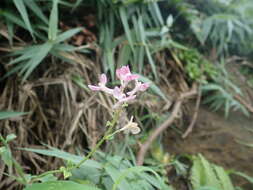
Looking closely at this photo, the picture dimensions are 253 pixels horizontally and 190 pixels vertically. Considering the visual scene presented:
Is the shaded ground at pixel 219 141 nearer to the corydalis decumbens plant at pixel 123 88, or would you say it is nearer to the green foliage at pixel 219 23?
the green foliage at pixel 219 23

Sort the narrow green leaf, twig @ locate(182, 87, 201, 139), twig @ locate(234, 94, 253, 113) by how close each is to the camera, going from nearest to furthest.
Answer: the narrow green leaf
twig @ locate(182, 87, 201, 139)
twig @ locate(234, 94, 253, 113)

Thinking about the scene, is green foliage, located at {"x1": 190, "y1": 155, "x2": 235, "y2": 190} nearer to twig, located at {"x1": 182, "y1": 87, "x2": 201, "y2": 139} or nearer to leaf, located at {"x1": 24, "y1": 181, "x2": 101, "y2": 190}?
twig, located at {"x1": 182, "y1": 87, "x2": 201, "y2": 139}

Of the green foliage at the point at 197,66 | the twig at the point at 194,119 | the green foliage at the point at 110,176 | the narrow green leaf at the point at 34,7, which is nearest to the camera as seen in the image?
the green foliage at the point at 110,176

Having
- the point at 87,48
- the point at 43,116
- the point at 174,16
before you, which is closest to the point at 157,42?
the point at 174,16

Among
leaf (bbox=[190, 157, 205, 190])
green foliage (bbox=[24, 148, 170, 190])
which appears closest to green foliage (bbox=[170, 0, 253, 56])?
leaf (bbox=[190, 157, 205, 190])

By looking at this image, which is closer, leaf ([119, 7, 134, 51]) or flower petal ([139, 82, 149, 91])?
flower petal ([139, 82, 149, 91])

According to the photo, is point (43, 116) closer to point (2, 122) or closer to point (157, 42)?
point (2, 122)

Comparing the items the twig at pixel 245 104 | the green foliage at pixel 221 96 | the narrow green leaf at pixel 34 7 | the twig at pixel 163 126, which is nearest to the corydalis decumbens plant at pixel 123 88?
the twig at pixel 163 126

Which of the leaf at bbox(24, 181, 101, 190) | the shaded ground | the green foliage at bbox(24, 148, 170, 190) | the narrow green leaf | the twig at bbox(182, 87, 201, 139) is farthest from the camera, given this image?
the twig at bbox(182, 87, 201, 139)
